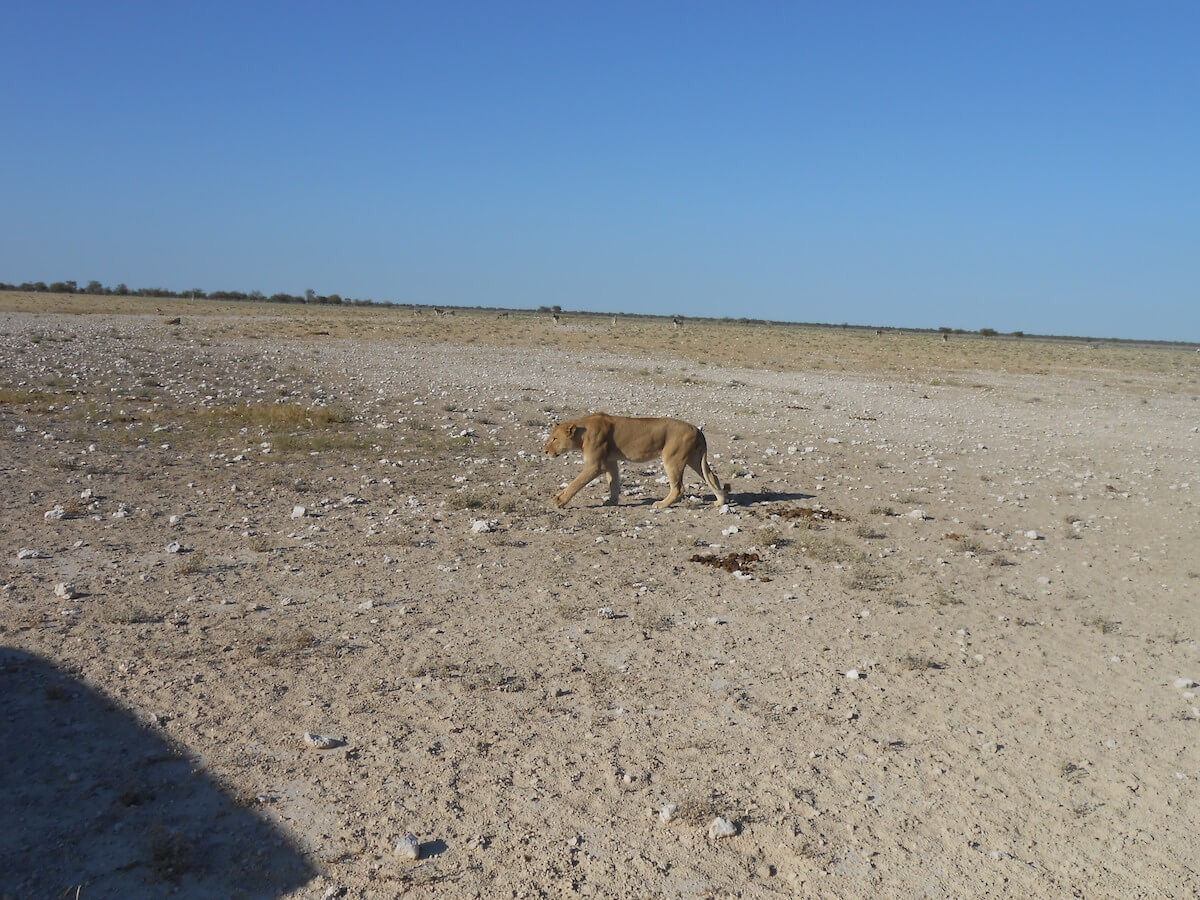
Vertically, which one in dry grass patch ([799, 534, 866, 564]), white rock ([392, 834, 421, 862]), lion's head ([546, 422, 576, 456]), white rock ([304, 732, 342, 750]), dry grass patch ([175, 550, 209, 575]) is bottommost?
white rock ([392, 834, 421, 862])

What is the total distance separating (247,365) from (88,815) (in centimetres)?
2387

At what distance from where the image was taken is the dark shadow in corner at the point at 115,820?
3.90 meters

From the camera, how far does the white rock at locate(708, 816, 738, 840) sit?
175 inches

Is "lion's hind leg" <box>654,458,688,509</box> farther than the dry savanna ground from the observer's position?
Yes

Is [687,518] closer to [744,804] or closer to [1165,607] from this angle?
[1165,607]

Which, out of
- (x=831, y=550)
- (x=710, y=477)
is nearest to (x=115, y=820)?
(x=831, y=550)

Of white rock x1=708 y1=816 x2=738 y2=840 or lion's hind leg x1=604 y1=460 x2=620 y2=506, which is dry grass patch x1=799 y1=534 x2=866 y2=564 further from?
white rock x1=708 y1=816 x2=738 y2=840

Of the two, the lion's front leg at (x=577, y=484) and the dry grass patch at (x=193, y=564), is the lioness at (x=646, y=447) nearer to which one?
the lion's front leg at (x=577, y=484)

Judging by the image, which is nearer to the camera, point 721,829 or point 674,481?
point 721,829

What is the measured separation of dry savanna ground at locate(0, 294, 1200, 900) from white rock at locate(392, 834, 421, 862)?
26mm

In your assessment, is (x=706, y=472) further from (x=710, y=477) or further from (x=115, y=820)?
(x=115, y=820)

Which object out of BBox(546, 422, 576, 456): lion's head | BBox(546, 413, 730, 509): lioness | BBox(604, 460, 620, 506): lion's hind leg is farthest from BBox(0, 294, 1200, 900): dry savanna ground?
BBox(546, 422, 576, 456): lion's head

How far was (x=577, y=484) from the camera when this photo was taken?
11.2 m

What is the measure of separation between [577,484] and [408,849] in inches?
283
